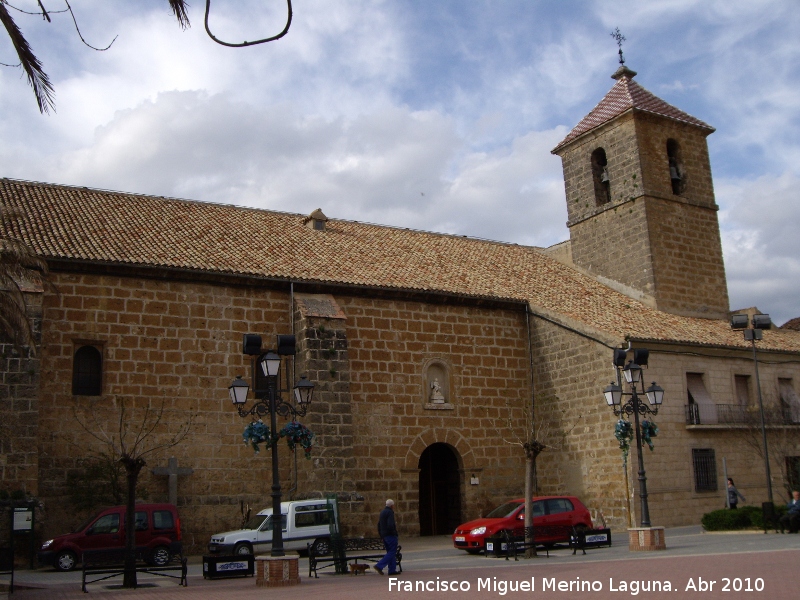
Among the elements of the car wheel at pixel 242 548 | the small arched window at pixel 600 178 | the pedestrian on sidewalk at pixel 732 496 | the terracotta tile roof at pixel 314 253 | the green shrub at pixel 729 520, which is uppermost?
the small arched window at pixel 600 178

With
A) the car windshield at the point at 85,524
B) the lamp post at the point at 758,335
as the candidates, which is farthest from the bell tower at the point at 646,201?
the car windshield at the point at 85,524

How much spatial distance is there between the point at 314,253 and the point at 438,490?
7585 mm

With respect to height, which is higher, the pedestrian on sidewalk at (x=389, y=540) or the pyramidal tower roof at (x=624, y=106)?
the pyramidal tower roof at (x=624, y=106)

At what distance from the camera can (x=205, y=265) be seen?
20453 mm

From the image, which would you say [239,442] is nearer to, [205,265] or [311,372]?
[311,372]

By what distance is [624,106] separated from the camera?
28.4m

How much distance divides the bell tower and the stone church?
0.10m

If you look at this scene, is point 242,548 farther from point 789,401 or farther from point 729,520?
point 789,401

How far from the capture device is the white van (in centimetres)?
1714

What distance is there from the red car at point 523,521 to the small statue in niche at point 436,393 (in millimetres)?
4971

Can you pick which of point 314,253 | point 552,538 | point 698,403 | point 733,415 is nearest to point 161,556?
point 552,538

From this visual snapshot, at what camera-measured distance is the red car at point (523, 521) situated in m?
17.0

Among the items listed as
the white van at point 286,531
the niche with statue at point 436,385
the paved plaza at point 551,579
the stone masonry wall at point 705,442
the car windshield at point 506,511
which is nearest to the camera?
the paved plaza at point 551,579

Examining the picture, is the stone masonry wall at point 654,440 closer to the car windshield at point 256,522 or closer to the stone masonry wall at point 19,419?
the car windshield at point 256,522
